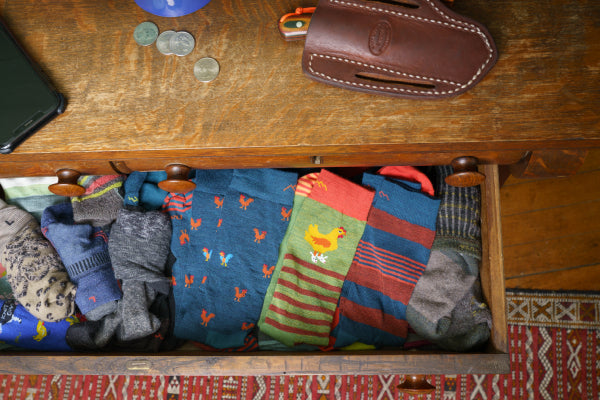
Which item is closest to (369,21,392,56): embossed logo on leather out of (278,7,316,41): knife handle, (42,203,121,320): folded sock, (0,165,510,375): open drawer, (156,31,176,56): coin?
(278,7,316,41): knife handle

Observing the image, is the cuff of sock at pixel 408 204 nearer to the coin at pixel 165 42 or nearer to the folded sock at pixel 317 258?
the folded sock at pixel 317 258

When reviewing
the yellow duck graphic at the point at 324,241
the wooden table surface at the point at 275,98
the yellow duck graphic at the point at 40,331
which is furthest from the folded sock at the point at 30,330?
the yellow duck graphic at the point at 324,241

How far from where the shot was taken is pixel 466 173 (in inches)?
30.7

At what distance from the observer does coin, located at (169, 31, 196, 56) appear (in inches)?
31.1

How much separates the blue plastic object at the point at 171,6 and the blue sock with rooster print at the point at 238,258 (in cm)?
34

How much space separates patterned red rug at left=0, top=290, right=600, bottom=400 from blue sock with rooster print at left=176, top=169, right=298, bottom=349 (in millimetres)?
386

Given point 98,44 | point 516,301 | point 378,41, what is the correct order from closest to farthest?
point 378,41 → point 98,44 → point 516,301

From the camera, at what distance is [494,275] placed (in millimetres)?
892

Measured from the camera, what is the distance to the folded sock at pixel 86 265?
91 centimetres

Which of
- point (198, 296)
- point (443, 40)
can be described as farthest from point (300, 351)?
point (443, 40)

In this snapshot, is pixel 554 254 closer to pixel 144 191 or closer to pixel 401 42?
pixel 401 42

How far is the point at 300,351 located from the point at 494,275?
1.36 feet

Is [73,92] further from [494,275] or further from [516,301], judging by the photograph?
[516,301]

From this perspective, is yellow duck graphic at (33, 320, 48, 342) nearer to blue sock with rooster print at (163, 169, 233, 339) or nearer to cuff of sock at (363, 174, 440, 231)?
blue sock with rooster print at (163, 169, 233, 339)
